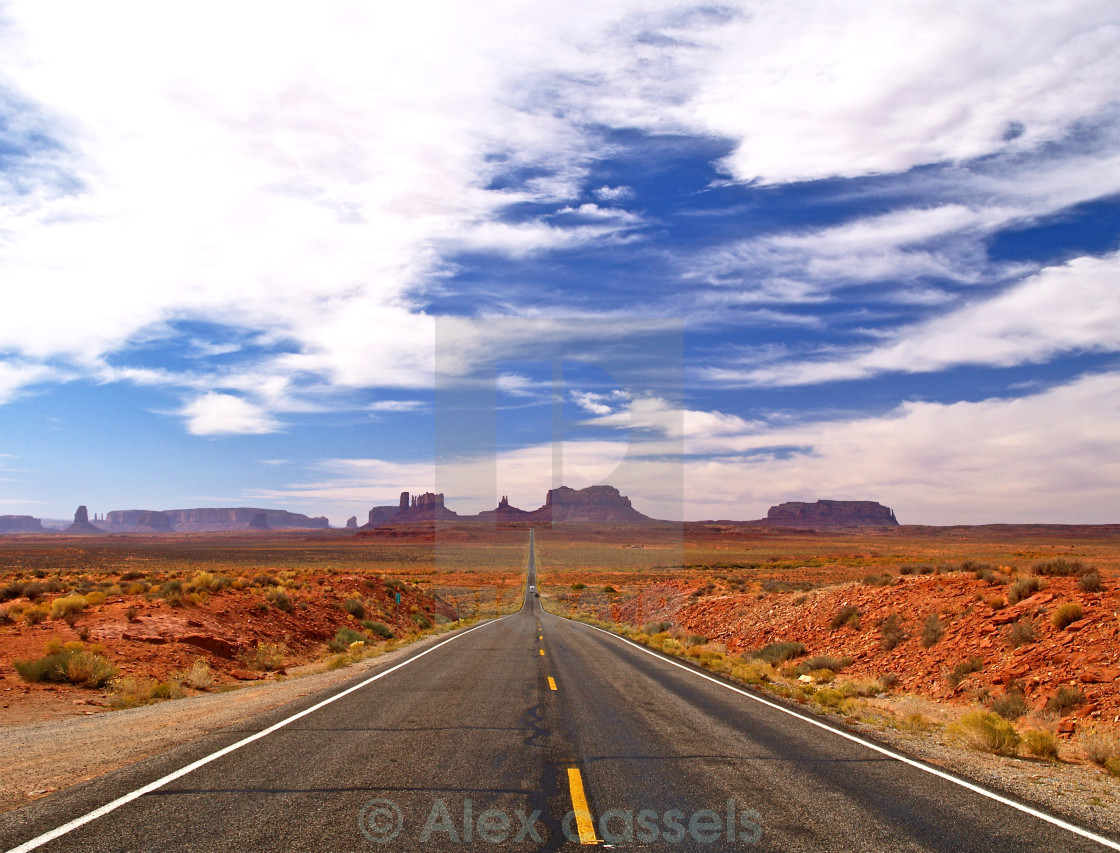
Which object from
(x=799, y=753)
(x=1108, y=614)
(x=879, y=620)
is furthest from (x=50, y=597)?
(x=1108, y=614)

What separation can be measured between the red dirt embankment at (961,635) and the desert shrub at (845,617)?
155 mm

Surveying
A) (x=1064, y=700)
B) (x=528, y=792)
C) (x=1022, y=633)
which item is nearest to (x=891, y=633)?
(x=1022, y=633)

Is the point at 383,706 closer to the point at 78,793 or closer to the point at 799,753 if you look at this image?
the point at 78,793

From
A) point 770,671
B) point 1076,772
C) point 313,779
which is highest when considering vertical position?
point 313,779

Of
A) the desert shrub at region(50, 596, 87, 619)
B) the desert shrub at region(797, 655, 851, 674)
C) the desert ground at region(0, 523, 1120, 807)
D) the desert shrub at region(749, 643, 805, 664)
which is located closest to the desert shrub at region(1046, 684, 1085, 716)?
the desert ground at region(0, 523, 1120, 807)

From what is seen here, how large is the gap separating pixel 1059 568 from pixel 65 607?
28.3m

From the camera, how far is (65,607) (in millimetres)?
19125

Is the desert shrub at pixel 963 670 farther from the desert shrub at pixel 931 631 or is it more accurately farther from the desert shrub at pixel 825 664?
the desert shrub at pixel 825 664

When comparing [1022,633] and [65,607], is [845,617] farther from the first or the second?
[65,607]

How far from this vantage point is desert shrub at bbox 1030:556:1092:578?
19328 mm

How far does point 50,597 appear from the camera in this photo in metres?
Result: 24.4

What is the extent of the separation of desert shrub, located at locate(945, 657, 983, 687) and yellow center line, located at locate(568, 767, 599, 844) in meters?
11.9

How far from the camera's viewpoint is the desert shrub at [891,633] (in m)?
19.1

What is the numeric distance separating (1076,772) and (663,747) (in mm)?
5227
